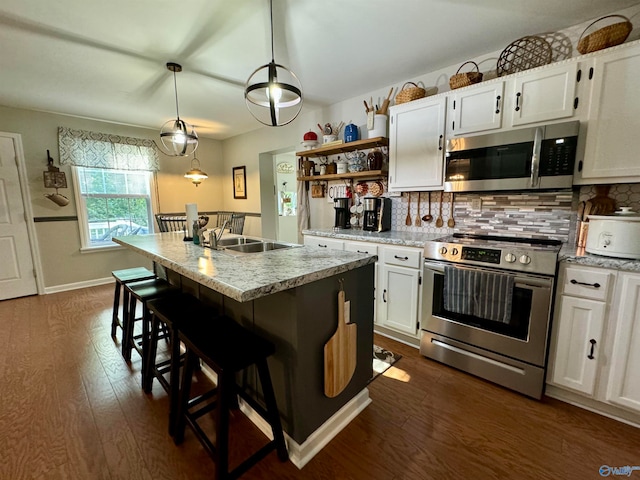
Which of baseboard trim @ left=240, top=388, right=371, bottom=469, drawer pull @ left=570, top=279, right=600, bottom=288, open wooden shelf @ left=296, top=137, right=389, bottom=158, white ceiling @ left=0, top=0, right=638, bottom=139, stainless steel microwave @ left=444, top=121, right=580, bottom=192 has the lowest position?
baseboard trim @ left=240, top=388, right=371, bottom=469

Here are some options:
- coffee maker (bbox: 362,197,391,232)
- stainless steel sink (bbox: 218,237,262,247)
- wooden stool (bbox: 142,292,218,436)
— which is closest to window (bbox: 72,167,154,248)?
stainless steel sink (bbox: 218,237,262,247)

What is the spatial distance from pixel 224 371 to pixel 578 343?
1.97 meters

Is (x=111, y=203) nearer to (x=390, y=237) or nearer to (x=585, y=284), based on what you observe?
(x=390, y=237)

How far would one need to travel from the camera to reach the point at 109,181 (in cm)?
427

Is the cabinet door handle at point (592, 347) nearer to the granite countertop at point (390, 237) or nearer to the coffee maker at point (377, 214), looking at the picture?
the granite countertop at point (390, 237)

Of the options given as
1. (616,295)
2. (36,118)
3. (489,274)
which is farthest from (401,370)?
(36,118)

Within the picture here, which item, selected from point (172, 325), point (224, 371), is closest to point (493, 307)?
point (224, 371)

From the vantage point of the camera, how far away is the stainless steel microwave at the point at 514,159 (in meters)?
1.83

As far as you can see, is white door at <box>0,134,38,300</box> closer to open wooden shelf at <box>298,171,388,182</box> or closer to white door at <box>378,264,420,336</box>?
open wooden shelf at <box>298,171,388,182</box>

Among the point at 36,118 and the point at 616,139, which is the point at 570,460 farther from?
the point at 36,118

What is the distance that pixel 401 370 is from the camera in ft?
6.99

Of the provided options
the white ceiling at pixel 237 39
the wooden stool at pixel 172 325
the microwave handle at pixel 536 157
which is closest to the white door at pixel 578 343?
the microwave handle at pixel 536 157

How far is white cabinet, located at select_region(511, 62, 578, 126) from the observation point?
1.82 meters

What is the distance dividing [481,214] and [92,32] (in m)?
3.26
